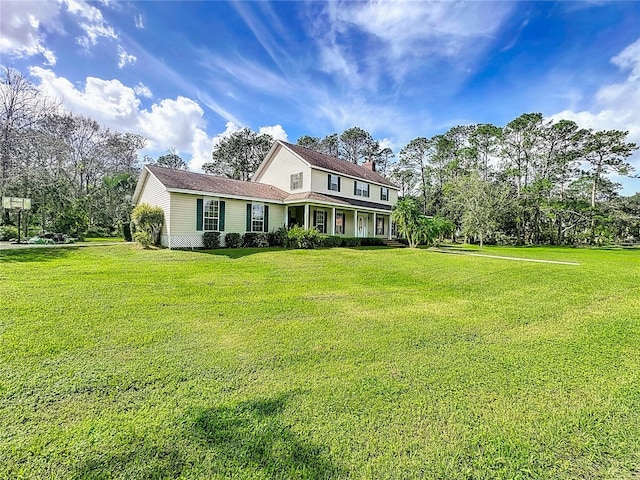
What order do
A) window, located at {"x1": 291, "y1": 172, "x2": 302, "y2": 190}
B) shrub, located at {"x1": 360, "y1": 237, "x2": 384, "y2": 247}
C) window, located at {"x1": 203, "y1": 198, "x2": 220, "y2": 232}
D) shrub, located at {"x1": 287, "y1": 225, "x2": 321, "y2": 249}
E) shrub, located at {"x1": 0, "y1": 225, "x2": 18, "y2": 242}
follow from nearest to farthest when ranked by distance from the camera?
window, located at {"x1": 203, "y1": 198, "x2": 220, "y2": 232} < shrub, located at {"x1": 287, "y1": 225, "x2": 321, "y2": 249} < shrub, located at {"x1": 0, "y1": 225, "x2": 18, "y2": 242} < window, located at {"x1": 291, "y1": 172, "x2": 302, "y2": 190} < shrub, located at {"x1": 360, "y1": 237, "x2": 384, "y2": 247}

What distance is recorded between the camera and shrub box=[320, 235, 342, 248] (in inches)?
687

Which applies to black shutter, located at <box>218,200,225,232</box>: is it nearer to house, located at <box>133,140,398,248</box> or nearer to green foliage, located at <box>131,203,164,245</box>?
house, located at <box>133,140,398,248</box>

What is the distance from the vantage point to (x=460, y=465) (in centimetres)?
225

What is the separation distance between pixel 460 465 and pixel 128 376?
3.38 meters

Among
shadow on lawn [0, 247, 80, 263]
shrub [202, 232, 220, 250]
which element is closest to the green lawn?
shadow on lawn [0, 247, 80, 263]

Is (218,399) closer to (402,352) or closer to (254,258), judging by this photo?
(402,352)

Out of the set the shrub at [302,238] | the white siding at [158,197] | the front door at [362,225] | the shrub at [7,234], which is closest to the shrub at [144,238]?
the white siding at [158,197]

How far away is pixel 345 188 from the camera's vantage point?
2300 centimetres

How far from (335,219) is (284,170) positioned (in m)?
5.19

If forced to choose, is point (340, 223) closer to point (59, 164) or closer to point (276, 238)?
point (276, 238)

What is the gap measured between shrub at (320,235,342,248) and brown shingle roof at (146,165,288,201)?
13.5 feet

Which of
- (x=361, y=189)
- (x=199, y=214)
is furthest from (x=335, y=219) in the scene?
(x=199, y=214)

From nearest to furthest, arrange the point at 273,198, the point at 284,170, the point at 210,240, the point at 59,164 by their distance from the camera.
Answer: the point at 210,240 → the point at 273,198 → the point at 284,170 → the point at 59,164

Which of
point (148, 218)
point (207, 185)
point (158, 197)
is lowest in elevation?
point (148, 218)
